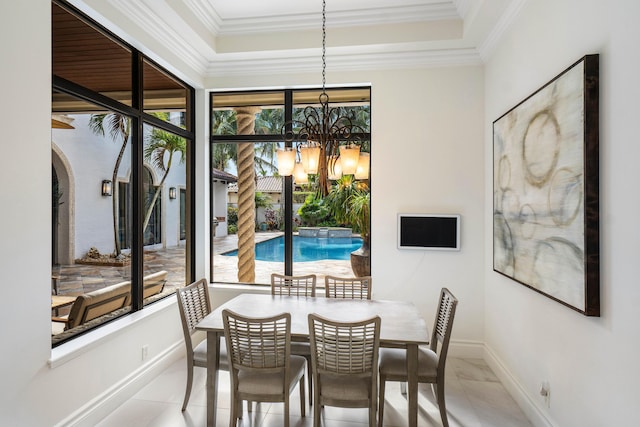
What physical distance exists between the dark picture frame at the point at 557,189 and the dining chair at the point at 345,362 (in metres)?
1.09

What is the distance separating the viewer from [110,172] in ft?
8.91

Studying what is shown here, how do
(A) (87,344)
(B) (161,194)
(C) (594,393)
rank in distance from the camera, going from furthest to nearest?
(B) (161,194), (A) (87,344), (C) (594,393)

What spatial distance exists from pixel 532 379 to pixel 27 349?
319 cm

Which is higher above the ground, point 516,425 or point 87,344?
point 87,344

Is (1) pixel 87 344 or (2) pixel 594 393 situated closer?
(2) pixel 594 393

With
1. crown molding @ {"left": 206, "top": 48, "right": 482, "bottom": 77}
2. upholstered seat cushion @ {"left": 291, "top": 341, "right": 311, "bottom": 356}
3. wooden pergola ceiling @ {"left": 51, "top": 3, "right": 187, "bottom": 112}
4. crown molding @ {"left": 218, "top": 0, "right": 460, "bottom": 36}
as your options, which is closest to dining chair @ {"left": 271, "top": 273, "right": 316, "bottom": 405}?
upholstered seat cushion @ {"left": 291, "top": 341, "right": 311, "bottom": 356}

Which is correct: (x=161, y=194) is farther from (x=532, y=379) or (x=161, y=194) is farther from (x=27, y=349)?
(x=532, y=379)

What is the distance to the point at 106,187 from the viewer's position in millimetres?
2670

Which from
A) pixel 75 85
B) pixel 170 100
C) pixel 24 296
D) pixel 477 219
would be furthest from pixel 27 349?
pixel 477 219

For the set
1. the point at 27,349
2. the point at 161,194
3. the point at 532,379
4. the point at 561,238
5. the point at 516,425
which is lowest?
the point at 516,425

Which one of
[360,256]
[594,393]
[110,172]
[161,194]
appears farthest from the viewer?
[360,256]

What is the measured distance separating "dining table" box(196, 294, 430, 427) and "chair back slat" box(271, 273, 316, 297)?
0.18m

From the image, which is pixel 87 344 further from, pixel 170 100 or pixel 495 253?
pixel 495 253

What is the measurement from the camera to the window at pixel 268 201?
3867 mm
